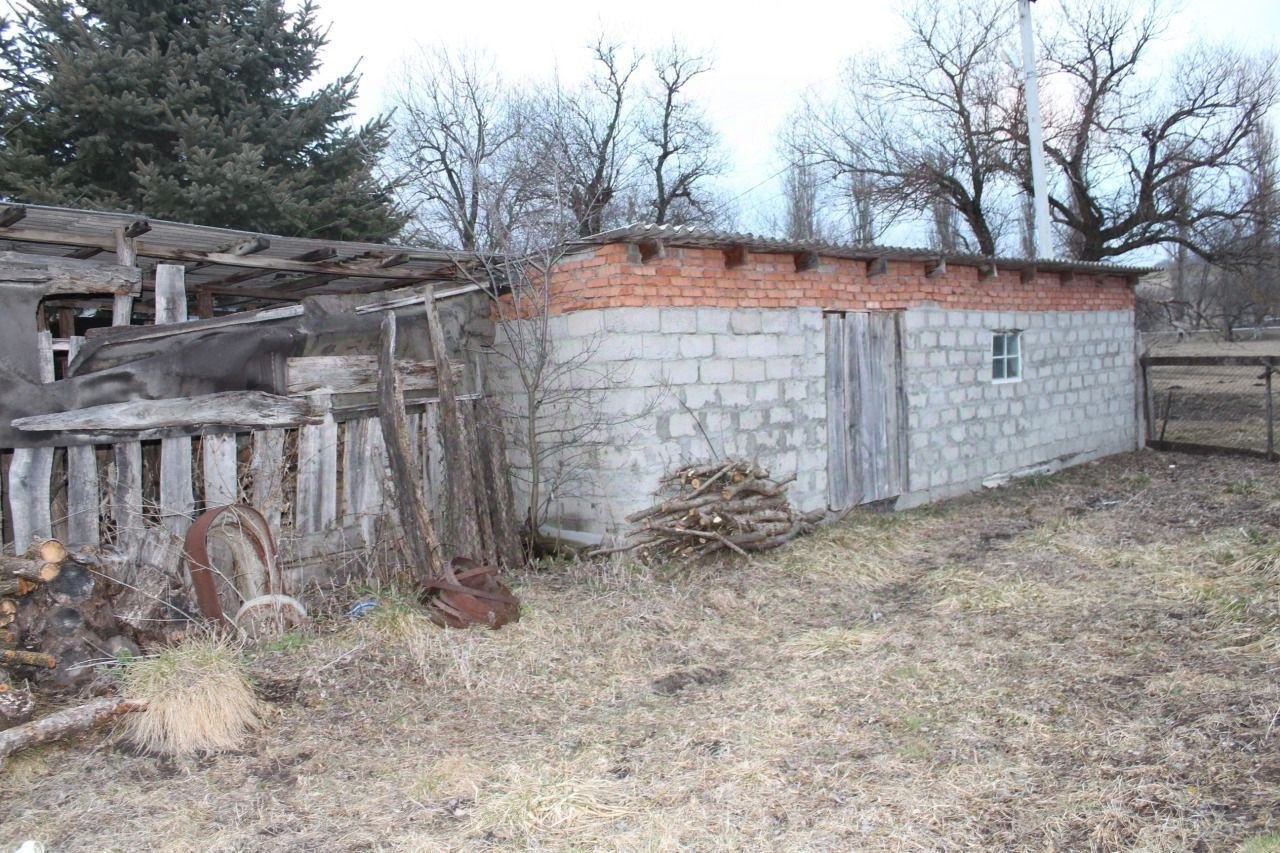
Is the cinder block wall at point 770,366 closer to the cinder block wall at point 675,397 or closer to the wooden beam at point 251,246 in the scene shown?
the cinder block wall at point 675,397

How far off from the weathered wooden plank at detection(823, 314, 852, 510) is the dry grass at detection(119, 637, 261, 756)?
5971mm

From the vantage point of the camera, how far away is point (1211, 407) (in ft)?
54.4

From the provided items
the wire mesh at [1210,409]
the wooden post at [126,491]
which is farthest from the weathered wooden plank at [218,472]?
the wire mesh at [1210,409]

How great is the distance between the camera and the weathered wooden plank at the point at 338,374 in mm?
6281

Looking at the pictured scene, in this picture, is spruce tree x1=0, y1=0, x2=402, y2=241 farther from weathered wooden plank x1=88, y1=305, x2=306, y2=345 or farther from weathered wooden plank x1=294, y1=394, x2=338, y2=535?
weathered wooden plank x1=294, y1=394, x2=338, y2=535

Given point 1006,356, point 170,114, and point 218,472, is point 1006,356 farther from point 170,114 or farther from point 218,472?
point 170,114

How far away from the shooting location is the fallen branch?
13.4ft

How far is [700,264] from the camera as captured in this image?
7805 millimetres

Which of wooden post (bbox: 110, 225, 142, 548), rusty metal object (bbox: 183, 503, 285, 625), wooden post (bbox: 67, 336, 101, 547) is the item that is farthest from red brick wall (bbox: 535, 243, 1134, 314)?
wooden post (bbox: 67, 336, 101, 547)

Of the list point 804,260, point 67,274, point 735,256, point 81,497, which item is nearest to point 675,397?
point 735,256

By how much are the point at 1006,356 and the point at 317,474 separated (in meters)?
8.77

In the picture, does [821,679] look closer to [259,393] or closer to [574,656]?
[574,656]

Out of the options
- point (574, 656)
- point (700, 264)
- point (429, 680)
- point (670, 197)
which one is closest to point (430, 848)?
point (429, 680)

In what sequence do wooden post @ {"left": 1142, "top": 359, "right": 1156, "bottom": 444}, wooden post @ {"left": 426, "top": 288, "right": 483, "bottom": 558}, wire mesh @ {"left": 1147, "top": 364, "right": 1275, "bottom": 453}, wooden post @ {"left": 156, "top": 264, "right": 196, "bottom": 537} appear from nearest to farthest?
wooden post @ {"left": 156, "top": 264, "right": 196, "bottom": 537}
wooden post @ {"left": 426, "top": 288, "right": 483, "bottom": 558}
wire mesh @ {"left": 1147, "top": 364, "right": 1275, "bottom": 453}
wooden post @ {"left": 1142, "top": 359, "right": 1156, "bottom": 444}
